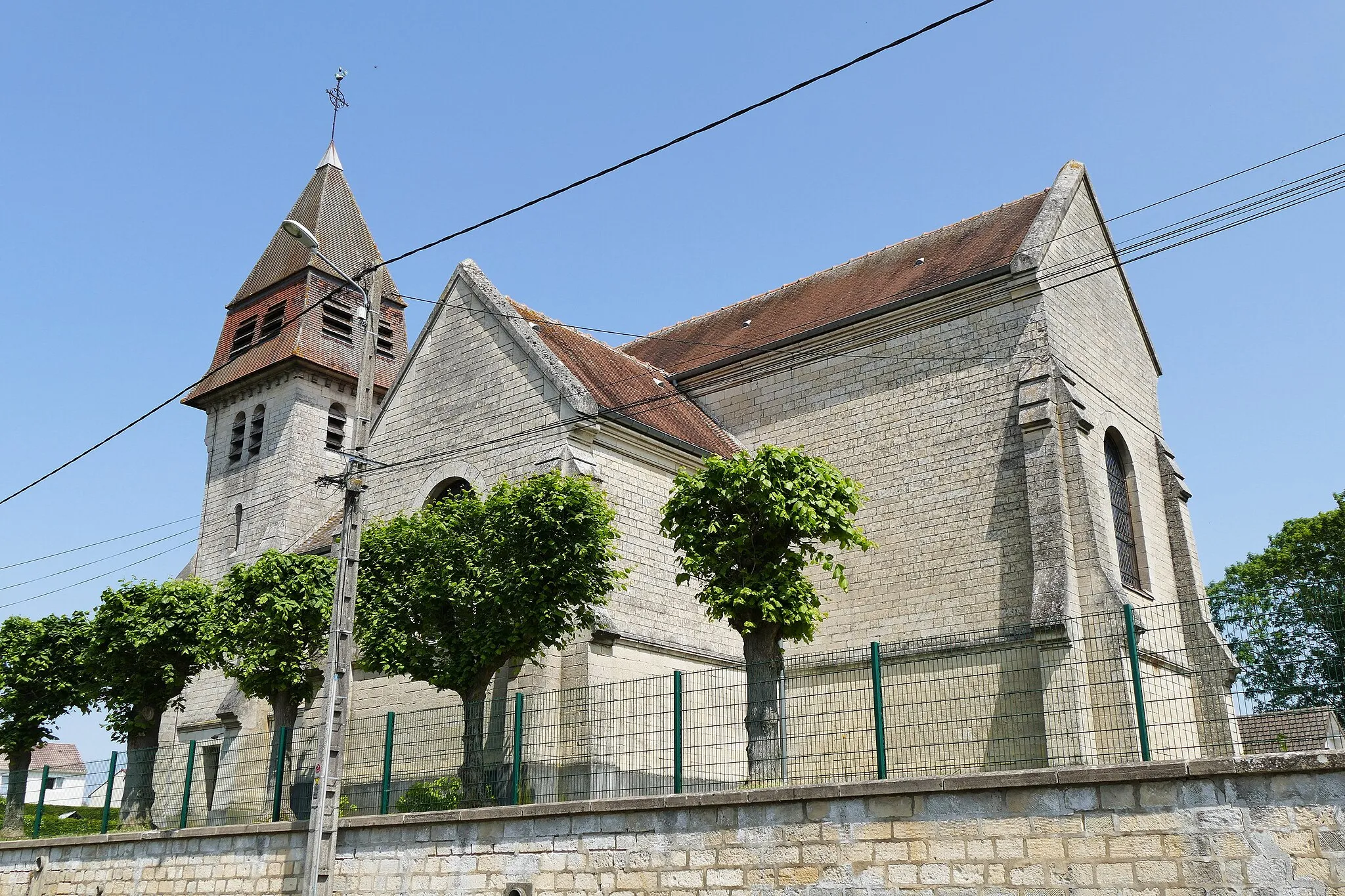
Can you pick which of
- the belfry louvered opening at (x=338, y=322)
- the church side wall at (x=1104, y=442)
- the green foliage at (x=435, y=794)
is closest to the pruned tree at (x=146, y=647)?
the green foliage at (x=435, y=794)

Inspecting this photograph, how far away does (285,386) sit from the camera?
30391 mm

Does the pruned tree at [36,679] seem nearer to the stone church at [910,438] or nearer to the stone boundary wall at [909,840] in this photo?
the stone church at [910,438]

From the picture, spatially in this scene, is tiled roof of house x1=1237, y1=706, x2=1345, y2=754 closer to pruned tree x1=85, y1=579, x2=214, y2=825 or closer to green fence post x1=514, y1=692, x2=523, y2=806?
green fence post x1=514, y1=692, x2=523, y2=806

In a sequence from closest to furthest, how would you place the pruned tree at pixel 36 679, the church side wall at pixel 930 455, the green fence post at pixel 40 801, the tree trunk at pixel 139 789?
the tree trunk at pixel 139 789, the green fence post at pixel 40 801, the church side wall at pixel 930 455, the pruned tree at pixel 36 679

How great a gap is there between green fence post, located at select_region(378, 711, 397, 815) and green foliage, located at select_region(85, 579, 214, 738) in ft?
20.2

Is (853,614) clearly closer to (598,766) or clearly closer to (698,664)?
(698,664)

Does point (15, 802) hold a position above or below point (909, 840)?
above

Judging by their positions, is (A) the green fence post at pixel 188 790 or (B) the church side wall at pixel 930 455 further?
(B) the church side wall at pixel 930 455

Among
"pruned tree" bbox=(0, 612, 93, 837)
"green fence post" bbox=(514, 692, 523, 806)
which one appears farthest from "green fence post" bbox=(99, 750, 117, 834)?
"green fence post" bbox=(514, 692, 523, 806)

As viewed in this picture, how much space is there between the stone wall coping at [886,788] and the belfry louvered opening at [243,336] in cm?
2063

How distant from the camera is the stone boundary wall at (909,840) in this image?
27.1 ft

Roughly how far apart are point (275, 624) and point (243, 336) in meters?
17.8

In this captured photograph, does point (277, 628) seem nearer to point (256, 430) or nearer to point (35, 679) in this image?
point (35, 679)

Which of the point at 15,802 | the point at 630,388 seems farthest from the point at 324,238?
the point at 15,802
